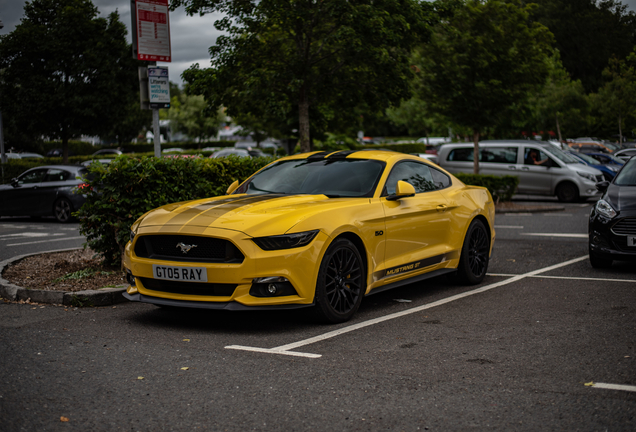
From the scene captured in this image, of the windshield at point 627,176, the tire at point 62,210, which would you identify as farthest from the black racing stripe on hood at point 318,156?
the tire at point 62,210

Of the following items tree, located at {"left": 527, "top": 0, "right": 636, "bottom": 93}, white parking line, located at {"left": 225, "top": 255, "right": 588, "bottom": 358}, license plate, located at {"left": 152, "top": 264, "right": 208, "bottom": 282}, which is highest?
tree, located at {"left": 527, "top": 0, "right": 636, "bottom": 93}

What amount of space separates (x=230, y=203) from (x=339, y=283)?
4.14 feet

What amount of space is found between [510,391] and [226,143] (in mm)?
72453

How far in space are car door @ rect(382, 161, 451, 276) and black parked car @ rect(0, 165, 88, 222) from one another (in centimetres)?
1139

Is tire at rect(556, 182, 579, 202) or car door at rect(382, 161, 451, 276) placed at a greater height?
car door at rect(382, 161, 451, 276)

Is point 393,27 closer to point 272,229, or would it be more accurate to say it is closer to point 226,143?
point 272,229

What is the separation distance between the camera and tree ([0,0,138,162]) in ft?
82.5

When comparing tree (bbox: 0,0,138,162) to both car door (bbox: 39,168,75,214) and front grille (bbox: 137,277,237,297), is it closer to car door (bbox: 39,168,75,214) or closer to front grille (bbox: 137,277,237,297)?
car door (bbox: 39,168,75,214)

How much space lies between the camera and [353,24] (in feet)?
47.9

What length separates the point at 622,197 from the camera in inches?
347

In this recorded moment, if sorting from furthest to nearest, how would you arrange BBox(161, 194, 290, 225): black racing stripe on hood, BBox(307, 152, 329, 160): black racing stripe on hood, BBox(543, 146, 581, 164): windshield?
BBox(543, 146, 581, 164): windshield → BBox(307, 152, 329, 160): black racing stripe on hood → BBox(161, 194, 290, 225): black racing stripe on hood

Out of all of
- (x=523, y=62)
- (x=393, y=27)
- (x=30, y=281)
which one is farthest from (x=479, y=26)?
(x=30, y=281)

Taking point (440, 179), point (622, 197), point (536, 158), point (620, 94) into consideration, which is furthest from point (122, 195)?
point (620, 94)

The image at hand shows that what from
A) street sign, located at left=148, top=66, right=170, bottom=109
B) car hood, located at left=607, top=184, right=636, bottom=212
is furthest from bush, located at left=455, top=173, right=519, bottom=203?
street sign, located at left=148, top=66, right=170, bottom=109
